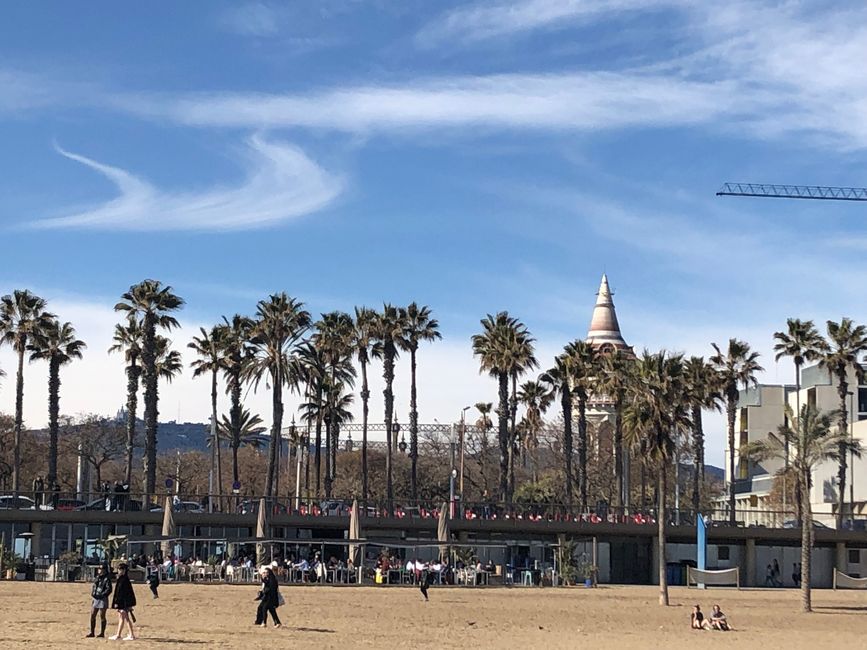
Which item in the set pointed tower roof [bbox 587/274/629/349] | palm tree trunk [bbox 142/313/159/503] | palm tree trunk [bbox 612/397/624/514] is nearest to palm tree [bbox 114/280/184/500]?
palm tree trunk [bbox 142/313/159/503]

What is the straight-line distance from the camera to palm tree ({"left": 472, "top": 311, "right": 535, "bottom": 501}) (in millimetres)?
76188

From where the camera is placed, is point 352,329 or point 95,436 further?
point 95,436

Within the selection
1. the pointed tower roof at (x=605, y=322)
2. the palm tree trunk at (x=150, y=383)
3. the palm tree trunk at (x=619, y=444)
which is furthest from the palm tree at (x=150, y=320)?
the pointed tower roof at (x=605, y=322)

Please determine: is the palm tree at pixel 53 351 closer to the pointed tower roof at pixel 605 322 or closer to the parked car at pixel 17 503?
the parked car at pixel 17 503

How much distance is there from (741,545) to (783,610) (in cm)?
2158

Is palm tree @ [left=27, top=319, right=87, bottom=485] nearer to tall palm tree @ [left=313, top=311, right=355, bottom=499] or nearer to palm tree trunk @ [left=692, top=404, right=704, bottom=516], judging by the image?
tall palm tree @ [left=313, top=311, right=355, bottom=499]

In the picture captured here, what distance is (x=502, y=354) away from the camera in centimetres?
7656

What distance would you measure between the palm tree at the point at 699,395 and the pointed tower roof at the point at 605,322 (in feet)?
278

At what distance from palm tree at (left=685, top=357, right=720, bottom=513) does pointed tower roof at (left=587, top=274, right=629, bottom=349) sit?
84670 mm

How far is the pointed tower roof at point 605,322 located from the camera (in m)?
165

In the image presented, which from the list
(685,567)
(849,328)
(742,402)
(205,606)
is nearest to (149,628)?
(205,606)

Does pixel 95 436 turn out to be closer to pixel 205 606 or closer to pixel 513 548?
pixel 513 548

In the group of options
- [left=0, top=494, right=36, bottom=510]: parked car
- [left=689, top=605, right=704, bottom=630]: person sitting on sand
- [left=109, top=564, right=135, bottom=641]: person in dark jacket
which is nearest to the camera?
[left=109, top=564, right=135, bottom=641]: person in dark jacket

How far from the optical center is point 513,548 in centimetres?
6325
